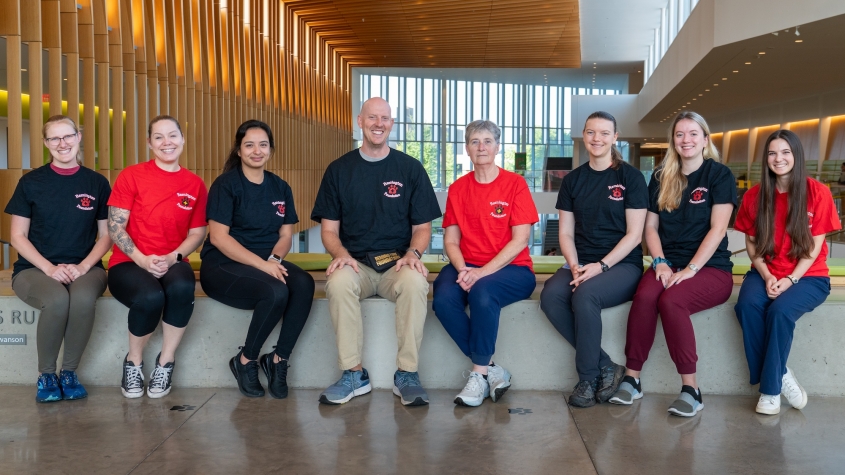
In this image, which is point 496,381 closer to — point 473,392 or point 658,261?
point 473,392

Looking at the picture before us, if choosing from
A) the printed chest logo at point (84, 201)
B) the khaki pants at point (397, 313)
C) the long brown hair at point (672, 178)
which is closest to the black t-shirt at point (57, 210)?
the printed chest logo at point (84, 201)

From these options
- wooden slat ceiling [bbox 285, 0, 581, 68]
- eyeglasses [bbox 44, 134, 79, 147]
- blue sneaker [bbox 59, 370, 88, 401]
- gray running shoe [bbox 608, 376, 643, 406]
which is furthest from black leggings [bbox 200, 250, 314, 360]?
wooden slat ceiling [bbox 285, 0, 581, 68]

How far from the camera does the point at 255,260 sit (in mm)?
3592

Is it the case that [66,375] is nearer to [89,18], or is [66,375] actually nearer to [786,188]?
[786,188]

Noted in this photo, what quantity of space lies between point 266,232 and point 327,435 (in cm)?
114

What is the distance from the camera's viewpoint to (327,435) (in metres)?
3.04

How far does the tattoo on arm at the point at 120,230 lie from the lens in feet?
11.6

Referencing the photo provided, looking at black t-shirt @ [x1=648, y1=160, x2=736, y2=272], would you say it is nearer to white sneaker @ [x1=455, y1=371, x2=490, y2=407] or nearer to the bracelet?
the bracelet

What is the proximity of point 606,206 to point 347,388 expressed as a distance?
1.44 m

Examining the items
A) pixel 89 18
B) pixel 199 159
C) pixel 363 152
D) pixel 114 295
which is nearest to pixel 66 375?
pixel 114 295

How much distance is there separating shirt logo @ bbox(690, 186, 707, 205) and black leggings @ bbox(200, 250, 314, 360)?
69.4 inches

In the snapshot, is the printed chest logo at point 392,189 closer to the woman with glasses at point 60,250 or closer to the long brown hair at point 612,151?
the long brown hair at point 612,151

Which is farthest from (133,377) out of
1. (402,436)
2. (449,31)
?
(449,31)

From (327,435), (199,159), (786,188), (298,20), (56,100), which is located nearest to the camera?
(327,435)
